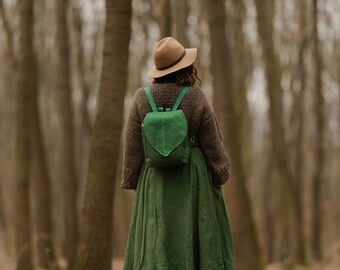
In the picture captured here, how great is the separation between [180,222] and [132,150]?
0.63 meters

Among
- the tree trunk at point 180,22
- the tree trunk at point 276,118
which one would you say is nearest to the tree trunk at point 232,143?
the tree trunk at point 180,22

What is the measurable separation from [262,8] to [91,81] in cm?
1116

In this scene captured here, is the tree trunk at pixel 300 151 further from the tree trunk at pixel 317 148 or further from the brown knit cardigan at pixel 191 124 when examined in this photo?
the brown knit cardigan at pixel 191 124

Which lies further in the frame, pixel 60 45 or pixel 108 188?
pixel 60 45

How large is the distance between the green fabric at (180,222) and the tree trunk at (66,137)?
7.17 metres

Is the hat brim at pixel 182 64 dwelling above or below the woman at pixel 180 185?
above

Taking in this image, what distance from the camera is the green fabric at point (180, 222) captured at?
15.9 ft

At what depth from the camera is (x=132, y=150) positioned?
496 cm

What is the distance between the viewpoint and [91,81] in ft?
78.0

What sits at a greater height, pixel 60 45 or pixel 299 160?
pixel 60 45

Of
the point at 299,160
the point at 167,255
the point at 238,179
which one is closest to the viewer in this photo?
the point at 167,255

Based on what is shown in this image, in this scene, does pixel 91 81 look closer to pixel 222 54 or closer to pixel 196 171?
pixel 222 54

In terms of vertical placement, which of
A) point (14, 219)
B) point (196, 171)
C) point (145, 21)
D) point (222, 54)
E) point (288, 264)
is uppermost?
point (145, 21)

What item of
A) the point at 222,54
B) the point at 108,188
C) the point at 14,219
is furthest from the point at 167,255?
the point at 222,54
